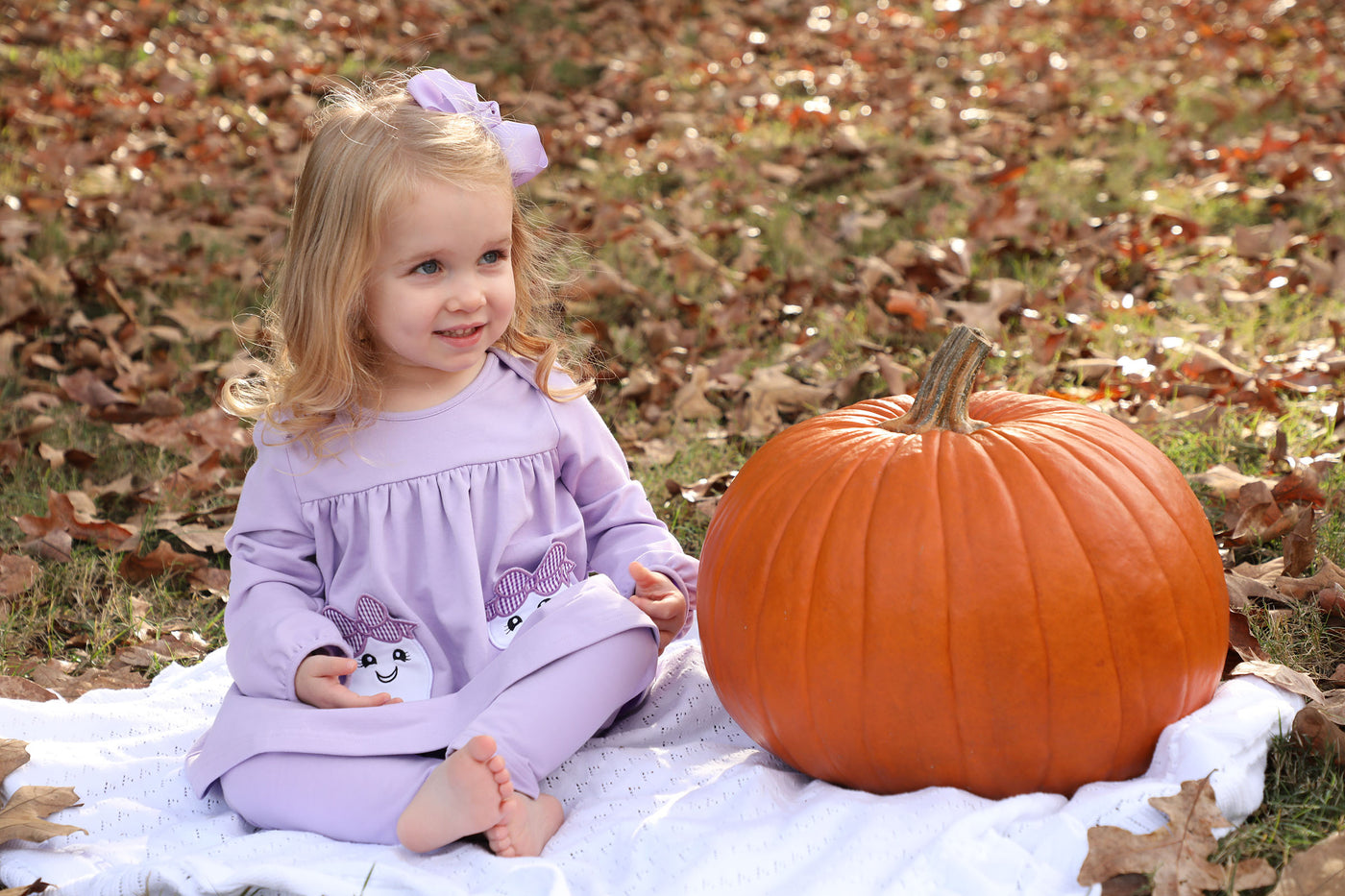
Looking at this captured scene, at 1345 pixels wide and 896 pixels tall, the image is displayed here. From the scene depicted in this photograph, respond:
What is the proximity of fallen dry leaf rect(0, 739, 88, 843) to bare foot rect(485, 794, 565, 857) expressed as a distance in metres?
0.71

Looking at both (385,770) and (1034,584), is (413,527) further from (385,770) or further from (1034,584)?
(1034,584)

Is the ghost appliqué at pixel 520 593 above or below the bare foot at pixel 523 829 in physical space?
above

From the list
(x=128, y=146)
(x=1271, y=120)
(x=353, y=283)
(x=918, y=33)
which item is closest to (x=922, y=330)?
(x=353, y=283)

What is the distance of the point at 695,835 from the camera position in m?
2.02

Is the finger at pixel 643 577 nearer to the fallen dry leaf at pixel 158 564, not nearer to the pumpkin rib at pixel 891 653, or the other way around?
the pumpkin rib at pixel 891 653

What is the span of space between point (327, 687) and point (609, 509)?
2.40ft

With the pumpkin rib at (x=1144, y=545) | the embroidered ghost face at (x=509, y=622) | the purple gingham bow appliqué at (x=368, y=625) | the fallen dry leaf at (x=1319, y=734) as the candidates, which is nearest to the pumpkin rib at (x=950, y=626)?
the pumpkin rib at (x=1144, y=545)

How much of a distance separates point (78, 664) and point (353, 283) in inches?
51.5

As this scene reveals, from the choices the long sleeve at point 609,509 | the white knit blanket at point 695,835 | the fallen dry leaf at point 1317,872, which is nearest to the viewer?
the fallen dry leaf at point 1317,872

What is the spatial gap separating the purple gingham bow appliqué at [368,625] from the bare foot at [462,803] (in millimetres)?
433

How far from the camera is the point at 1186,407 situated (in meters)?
3.64

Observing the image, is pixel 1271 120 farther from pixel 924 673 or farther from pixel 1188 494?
pixel 924 673

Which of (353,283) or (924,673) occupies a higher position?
(353,283)

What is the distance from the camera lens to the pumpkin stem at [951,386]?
208 centimetres
